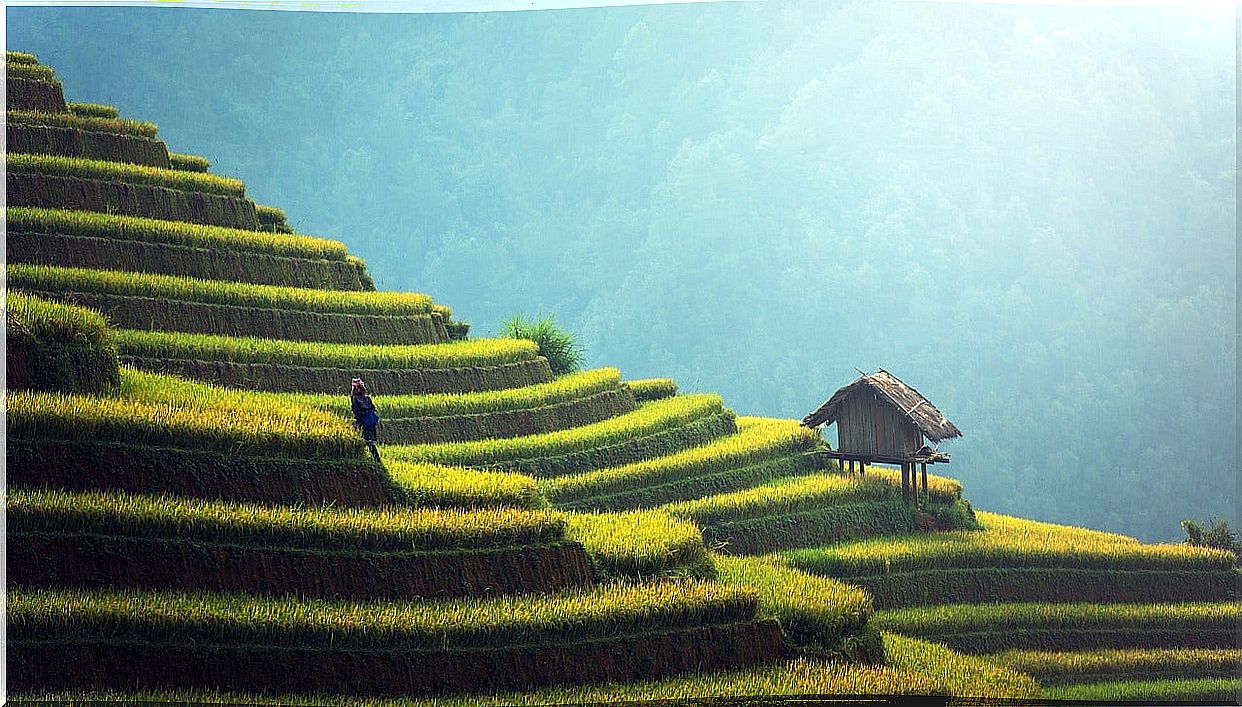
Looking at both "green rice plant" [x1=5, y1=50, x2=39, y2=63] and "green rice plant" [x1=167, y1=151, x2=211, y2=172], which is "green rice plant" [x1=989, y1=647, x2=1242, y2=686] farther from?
"green rice plant" [x1=5, y1=50, x2=39, y2=63]

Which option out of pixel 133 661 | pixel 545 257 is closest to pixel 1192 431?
pixel 545 257

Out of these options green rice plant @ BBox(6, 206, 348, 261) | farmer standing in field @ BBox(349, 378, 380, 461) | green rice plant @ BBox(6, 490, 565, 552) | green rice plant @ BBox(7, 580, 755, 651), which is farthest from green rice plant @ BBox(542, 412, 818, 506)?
green rice plant @ BBox(6, 206, 348, 261)

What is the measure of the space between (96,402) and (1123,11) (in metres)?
6.93

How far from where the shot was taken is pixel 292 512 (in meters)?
6.38

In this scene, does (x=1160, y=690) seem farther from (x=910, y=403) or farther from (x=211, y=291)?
(x=211, y=291)

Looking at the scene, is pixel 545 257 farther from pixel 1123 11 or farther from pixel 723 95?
pixel 1123 11

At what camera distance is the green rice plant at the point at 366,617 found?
5809mm

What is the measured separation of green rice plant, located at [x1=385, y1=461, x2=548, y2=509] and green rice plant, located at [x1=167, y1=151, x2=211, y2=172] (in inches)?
106

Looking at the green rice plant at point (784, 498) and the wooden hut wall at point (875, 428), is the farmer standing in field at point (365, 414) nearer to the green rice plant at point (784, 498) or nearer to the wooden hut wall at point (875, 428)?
the green rice plant at point (784, 498)

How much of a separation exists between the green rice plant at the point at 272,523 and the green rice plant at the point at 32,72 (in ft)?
11.2

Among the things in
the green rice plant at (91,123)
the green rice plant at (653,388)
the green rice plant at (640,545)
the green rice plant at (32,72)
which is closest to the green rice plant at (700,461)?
the green rice plant at (653,388)

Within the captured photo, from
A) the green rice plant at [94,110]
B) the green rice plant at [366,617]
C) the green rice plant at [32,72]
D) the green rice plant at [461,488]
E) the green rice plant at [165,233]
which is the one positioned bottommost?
the green rice plant at [366,617]

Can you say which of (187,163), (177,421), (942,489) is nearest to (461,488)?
(177,421)

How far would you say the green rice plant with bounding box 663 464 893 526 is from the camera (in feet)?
25.4
